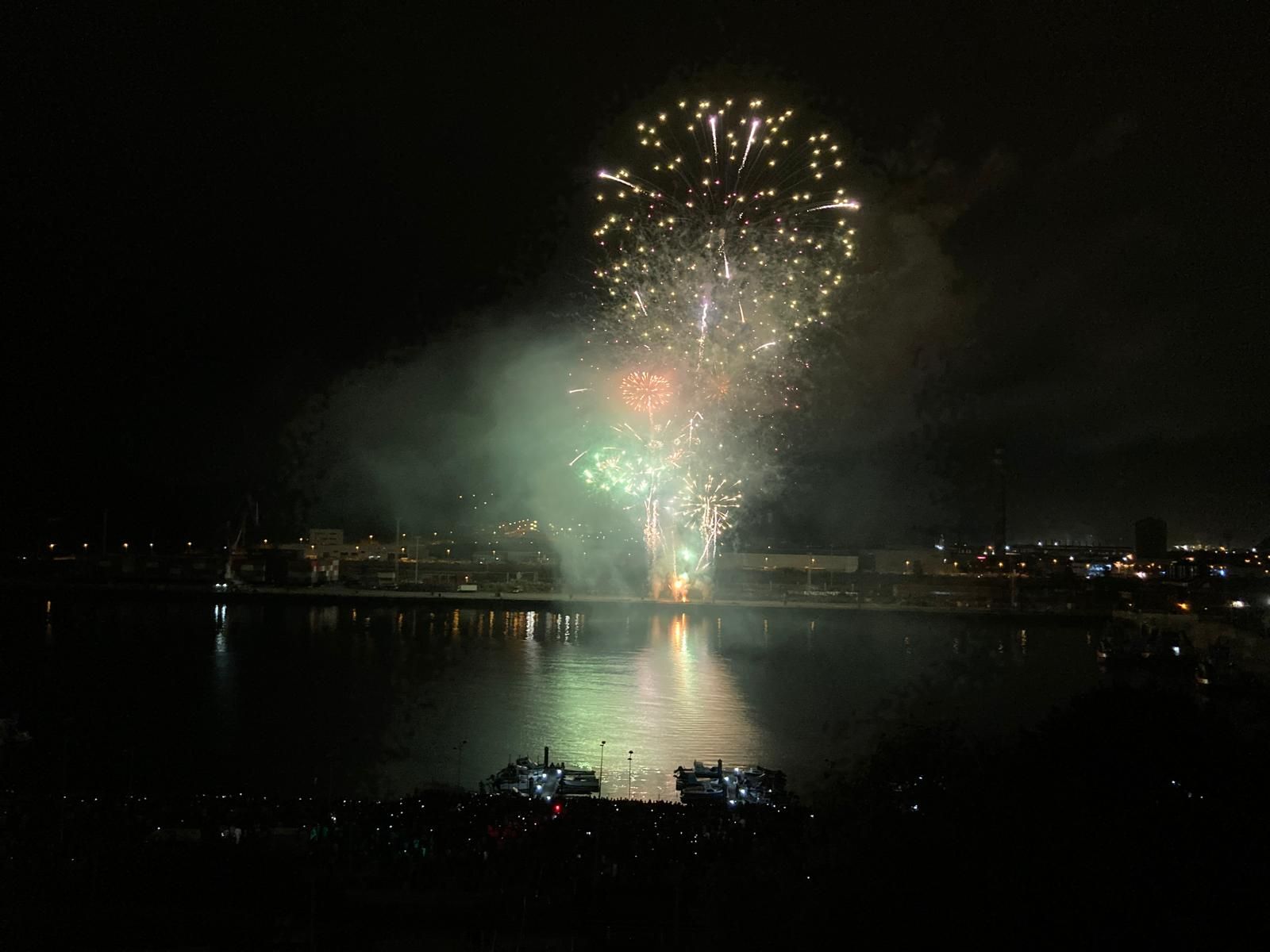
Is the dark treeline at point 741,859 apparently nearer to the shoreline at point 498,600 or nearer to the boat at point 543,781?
the boat at point 543,781

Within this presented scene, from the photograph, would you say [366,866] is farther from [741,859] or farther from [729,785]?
[729,785]

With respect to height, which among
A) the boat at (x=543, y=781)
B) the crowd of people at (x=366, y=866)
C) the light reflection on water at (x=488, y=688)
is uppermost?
the crowd of people at (x=366, y=866)

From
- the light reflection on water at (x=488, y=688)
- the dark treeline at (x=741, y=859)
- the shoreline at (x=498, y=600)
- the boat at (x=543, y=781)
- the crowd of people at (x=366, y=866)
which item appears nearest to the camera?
the dark treeline at (x=741, y=859)

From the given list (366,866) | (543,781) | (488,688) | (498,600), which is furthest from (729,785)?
(498,600)

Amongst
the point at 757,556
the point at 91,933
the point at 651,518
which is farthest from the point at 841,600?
the point at 91,933

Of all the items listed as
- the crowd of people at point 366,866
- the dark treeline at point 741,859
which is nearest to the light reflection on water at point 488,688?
the crowd of people at point 366,866

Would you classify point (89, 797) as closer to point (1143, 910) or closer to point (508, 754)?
point (508, 754)
